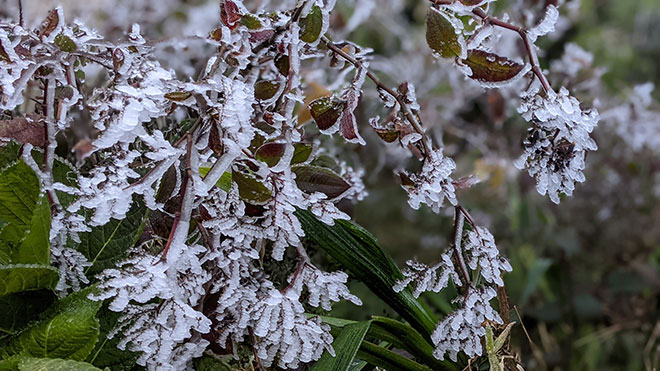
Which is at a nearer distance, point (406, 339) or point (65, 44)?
point (65, 44)

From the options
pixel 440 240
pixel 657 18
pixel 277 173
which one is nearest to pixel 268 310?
pixel 277 173

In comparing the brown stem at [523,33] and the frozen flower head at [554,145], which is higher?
the brown stem at [523,33]

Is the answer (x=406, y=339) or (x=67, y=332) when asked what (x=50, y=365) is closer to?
(x=67, y=332)

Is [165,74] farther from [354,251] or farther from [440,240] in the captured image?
[440,240]

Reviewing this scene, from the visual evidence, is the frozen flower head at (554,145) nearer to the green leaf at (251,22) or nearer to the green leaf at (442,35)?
the green leaf at (442,35)

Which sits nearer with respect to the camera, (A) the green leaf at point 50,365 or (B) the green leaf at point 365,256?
(A) the green leaf at point 50,365

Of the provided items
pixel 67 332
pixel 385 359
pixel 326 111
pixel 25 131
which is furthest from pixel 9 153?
pixel 385 359

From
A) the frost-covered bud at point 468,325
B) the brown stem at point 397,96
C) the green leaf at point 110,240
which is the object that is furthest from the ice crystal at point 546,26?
the green leaf at point 110,240
